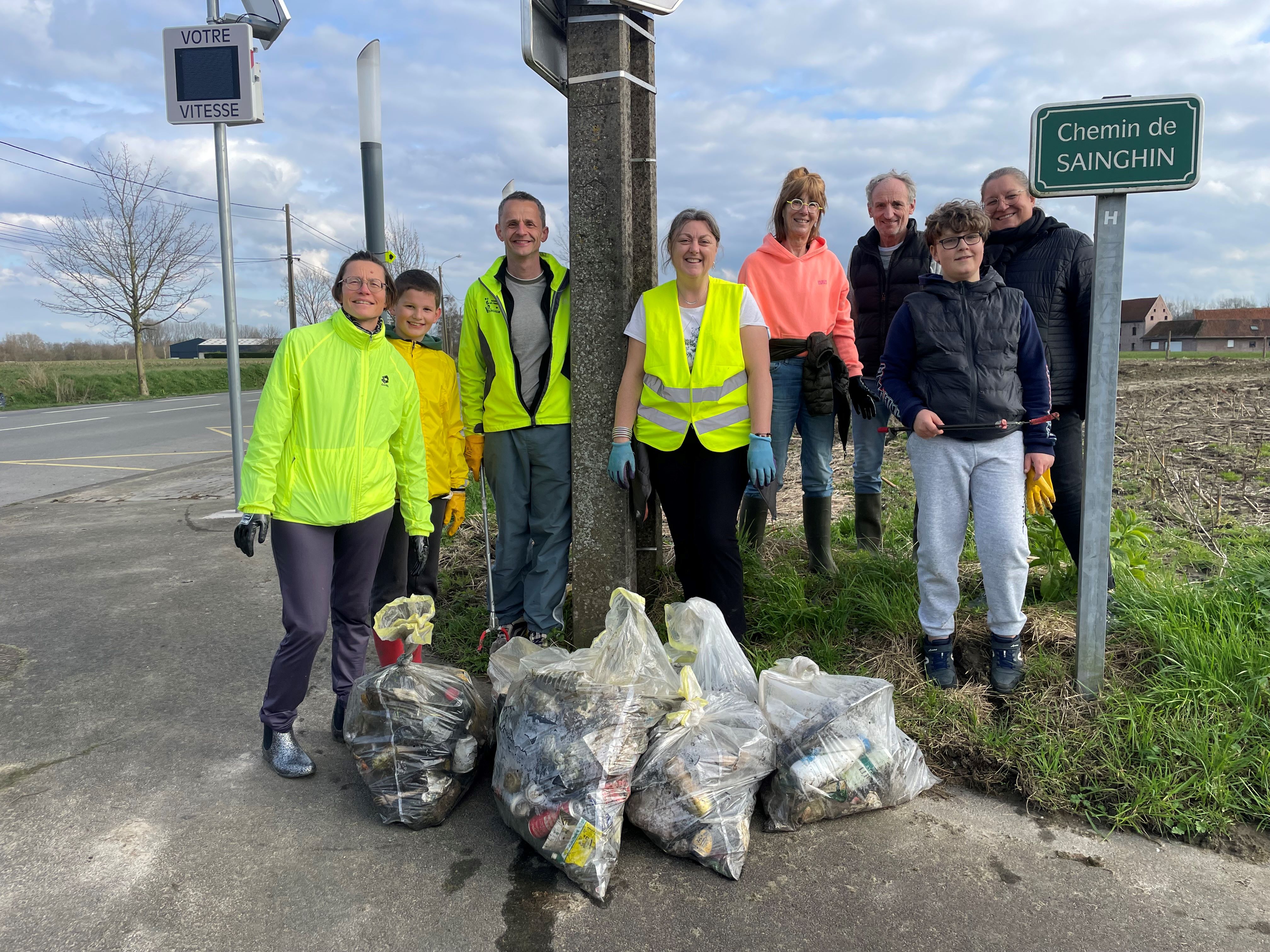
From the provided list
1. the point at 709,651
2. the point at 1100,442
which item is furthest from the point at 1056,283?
the point at 709,651

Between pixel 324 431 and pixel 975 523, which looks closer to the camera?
pixel 324 431

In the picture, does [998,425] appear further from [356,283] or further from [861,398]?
[356,283]

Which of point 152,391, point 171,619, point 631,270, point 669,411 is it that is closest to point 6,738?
point 171,619

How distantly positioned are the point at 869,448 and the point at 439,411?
2246mm

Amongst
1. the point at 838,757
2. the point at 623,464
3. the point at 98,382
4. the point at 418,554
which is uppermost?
the point at 98,382

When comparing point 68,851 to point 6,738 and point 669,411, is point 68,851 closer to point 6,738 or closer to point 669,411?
point 6,738

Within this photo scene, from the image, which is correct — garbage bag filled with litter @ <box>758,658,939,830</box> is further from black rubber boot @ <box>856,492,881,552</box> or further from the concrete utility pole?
black rubber boot @ <box>856,492,881,552</box>

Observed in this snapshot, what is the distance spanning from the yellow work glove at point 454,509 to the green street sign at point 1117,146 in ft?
9.13

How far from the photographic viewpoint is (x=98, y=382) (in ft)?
98.2

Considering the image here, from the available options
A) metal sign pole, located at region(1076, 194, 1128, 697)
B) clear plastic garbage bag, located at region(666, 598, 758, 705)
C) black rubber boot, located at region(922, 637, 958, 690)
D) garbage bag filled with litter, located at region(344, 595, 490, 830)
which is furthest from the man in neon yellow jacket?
metal sign pole, located at region(1076, 194, 1128, 697)

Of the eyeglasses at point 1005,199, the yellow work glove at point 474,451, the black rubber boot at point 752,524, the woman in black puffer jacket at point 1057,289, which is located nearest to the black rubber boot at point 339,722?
the yellow work glove at point 474,451

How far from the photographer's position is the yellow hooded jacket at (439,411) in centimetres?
396

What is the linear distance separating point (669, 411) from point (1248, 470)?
6168 mm

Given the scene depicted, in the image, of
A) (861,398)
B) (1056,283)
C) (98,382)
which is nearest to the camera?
(1056,283)
